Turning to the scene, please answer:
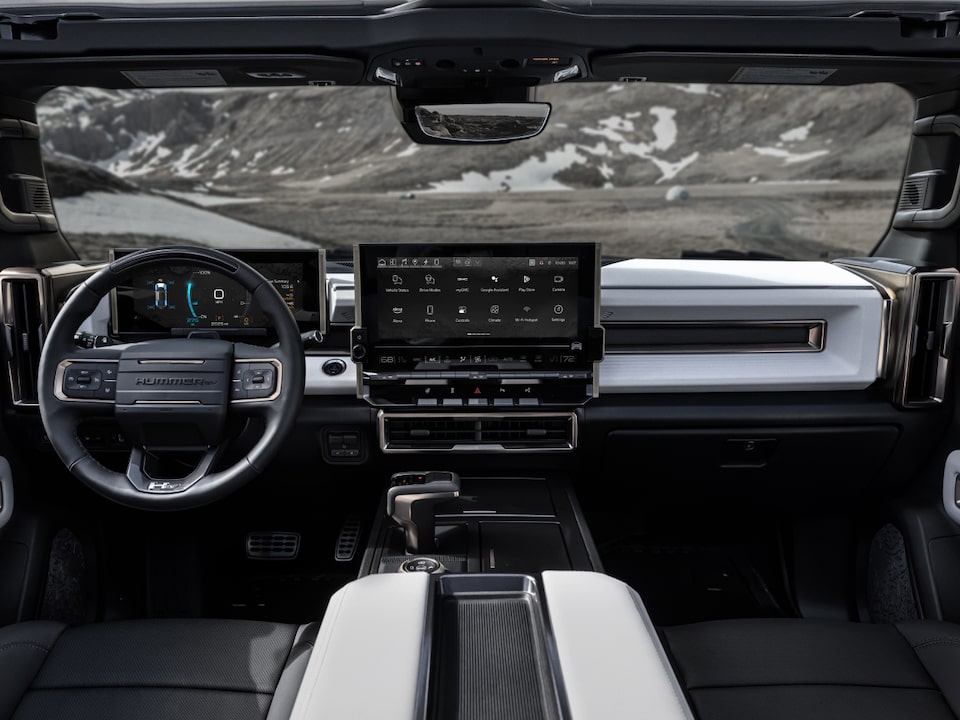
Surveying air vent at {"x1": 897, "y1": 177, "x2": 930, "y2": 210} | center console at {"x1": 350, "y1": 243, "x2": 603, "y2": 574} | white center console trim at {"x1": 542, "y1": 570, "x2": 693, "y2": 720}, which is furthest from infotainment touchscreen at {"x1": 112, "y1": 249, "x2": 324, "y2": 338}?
air vent at {"x1": 897, "y1": 177, "x2": 930, "y2": 210}

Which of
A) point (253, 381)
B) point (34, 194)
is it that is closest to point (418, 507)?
point (253, 381)

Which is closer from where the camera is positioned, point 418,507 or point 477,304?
point 418,507

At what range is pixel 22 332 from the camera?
7.54 feet

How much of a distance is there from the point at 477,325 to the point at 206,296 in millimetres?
781

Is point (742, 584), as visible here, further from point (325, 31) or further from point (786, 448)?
point (325, 31)

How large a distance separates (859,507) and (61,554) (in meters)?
2.71

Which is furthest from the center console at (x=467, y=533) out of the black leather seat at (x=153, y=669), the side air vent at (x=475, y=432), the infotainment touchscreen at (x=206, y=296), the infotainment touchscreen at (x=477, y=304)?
the infotainment touchscreen at (x=206, y=296)

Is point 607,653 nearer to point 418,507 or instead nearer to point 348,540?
point 418,507

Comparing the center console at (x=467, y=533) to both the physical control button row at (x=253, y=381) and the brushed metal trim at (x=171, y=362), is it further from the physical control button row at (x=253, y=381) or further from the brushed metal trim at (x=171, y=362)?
the brushed metal trim at (x=171, y=362)

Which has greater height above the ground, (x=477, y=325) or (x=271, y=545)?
(x=477, y=325)

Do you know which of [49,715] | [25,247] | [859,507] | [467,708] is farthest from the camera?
[859,507]

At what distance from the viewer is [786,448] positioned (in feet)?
8.54

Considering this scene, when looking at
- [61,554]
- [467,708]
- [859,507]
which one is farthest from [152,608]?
[859,507]

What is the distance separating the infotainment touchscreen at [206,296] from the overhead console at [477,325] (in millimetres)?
172
